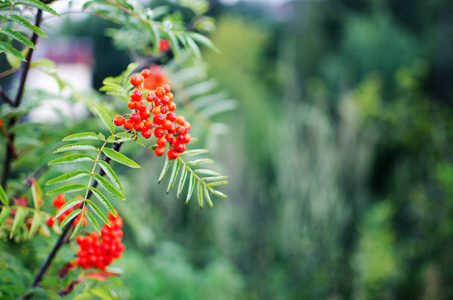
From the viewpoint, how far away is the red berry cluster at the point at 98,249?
0.44 metres

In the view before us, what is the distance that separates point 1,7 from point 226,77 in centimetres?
355

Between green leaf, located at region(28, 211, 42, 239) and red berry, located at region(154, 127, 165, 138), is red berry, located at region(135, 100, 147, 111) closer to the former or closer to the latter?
red berry, located at region(154, 127, 165, 138)

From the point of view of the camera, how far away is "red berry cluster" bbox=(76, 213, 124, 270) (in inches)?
17.3

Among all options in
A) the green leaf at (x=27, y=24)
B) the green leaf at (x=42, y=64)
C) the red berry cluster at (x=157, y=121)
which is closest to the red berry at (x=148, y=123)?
the red berry cluster at (x=157, y=121)

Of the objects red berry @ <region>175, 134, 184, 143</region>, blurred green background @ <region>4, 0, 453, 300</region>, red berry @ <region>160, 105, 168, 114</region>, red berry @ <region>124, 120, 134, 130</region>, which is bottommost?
blurred green background @ <region>4, 0, 453, 300</region>

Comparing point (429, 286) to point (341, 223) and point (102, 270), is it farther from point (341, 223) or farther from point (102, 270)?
point (102, 270)

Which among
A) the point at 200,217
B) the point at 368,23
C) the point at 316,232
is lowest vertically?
the point at 200,217

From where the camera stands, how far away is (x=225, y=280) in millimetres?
1397

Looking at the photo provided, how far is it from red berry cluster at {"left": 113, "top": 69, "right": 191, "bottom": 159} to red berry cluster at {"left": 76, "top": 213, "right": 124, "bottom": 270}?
0.51ft

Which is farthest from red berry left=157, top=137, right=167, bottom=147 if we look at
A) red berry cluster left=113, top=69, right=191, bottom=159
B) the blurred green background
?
the blurred green background

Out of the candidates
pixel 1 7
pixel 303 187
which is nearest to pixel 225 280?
pixel 303 187

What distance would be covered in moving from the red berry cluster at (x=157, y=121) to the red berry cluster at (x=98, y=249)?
16 cm

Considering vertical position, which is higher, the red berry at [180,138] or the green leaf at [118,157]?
the red berry at [180,138]

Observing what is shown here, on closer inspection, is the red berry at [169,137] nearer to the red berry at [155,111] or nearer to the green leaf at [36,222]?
the red berry at [155,111]
